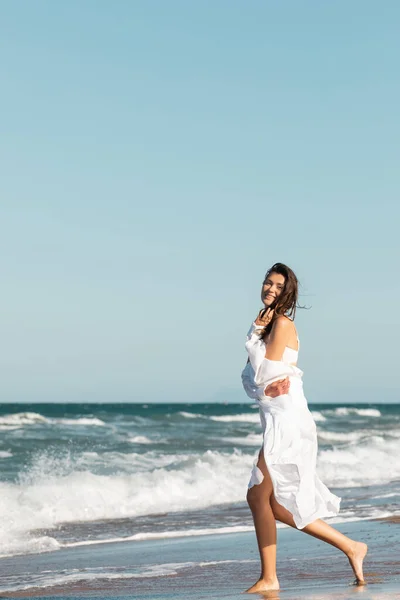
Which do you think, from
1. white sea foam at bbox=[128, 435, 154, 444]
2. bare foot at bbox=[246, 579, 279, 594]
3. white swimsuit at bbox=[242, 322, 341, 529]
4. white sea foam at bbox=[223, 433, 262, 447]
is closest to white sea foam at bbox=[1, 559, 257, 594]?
bare foot at bbox=[246, 579, 279, 594]

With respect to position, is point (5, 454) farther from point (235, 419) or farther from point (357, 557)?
point (235, 419)

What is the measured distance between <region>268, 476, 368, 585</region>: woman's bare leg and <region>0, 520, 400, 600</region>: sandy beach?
16cm

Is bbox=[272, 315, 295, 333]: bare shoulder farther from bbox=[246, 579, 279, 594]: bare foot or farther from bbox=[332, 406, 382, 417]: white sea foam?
bbox=[332, 406, 382, 417]: white sea foam

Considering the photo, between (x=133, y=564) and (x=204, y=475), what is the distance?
8357mm

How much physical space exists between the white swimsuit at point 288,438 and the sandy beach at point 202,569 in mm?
520

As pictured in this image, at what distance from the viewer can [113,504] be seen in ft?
44.4

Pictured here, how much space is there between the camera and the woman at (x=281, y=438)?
540cm

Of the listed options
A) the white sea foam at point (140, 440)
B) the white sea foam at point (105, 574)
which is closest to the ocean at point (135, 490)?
the white sea foam at point (105, 574)

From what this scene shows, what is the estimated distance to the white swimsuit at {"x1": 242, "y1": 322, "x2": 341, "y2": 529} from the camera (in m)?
5.39

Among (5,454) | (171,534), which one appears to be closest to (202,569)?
(171,534)

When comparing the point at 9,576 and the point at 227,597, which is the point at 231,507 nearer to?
the point at 9,576

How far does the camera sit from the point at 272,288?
5586 millimetres

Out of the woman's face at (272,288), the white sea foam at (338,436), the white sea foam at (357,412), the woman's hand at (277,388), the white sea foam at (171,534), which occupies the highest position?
the woman's face at (272,288)

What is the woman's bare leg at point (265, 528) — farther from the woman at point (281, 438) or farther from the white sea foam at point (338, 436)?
the white sea foam at point (338, 436)
